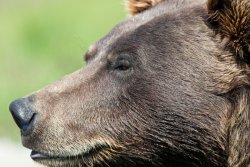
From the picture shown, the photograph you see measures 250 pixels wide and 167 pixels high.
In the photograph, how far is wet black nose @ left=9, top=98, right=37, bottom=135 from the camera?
20.1 feet

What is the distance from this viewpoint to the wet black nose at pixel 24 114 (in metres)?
6.14

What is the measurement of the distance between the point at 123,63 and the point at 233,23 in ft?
2.68

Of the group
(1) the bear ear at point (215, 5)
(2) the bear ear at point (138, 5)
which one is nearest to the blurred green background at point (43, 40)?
(2) the bear ear at point (138, 5)

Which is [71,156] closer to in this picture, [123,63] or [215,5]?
[123,63]

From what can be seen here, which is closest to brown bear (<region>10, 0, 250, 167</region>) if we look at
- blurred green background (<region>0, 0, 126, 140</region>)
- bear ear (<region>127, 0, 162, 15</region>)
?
bear ear (<region>127, 0, 162, 15</region>)

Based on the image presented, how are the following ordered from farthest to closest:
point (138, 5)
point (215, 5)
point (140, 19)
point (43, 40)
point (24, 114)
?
1. point (43, 40)
2. point (138, 5)
3. point (140, 19)
4. point (215, 5)
5. point (24, 114)

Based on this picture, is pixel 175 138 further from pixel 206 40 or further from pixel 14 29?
pixel 14 29

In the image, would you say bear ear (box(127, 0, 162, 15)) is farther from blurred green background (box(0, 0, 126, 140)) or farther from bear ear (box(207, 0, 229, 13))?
blurred green background (box(0, 0, 126, 140))

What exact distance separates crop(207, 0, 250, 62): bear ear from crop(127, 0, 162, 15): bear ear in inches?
32.9

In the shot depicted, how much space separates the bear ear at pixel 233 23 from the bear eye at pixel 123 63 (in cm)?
65

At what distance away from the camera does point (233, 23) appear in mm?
6195

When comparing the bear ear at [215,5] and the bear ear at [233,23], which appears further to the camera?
the bear ear at [215,5]

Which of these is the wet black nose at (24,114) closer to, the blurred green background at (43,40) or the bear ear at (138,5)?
Answer: the bear ear at (138,5)

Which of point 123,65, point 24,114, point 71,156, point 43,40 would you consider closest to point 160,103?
point 123,65
